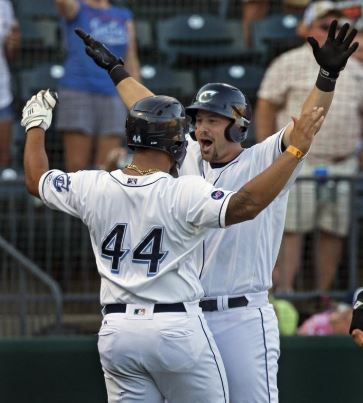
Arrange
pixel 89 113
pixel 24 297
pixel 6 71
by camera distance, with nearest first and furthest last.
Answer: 1. pixel 24 297
2. pixel 89 113
3. pixel 6 71

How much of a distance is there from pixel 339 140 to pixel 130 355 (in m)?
4.15

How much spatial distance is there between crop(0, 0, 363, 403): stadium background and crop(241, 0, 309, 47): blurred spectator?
0.13ft

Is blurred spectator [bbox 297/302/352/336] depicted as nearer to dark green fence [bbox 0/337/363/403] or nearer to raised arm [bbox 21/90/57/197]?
dark green fence [bbox 0/337/363/403]

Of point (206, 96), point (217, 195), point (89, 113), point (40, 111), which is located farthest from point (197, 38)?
point (217, 195)

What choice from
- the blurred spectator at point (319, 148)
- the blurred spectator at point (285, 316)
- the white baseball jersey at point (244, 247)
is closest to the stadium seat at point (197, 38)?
the blurred spectator at point (319, 148)

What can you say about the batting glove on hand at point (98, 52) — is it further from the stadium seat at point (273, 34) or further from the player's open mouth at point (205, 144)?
the stadium seat at point (273, 34)

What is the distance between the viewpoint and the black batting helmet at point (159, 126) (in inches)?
187

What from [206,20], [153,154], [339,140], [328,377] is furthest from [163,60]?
[153,154]

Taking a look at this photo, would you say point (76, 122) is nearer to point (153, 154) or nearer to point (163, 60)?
point (163, 60)

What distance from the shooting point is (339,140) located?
8.44 m

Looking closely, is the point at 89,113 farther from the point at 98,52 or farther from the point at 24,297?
the point at 98,52

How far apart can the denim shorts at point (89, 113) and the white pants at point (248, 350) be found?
3796mm

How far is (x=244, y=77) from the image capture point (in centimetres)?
966

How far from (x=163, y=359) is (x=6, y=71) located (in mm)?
4875
